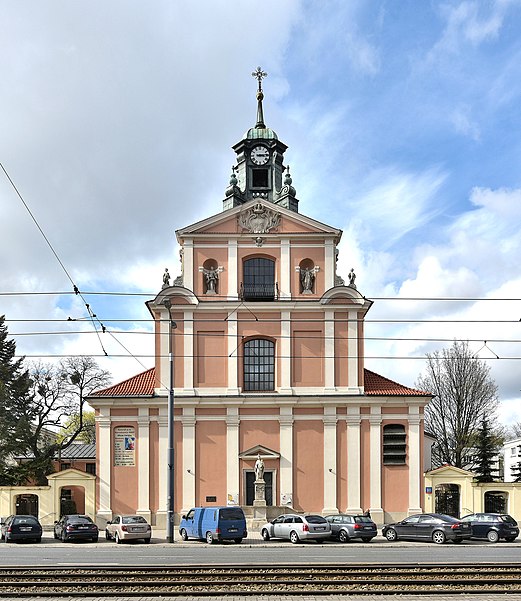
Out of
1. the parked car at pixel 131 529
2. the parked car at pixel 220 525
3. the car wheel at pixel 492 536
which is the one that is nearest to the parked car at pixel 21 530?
the parked car at pixel 131 529

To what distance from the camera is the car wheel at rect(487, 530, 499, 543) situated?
3366 cm

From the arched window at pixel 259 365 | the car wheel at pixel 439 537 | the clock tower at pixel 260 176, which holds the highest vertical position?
the clock tower at pixel 260 176

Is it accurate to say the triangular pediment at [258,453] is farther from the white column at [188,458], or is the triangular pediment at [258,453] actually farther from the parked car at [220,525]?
the parked car at [220,525]

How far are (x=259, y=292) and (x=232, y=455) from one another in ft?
29.6

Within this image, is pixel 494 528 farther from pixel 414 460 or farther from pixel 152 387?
pixel 152 387

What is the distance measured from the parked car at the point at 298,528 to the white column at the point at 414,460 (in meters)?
11.7

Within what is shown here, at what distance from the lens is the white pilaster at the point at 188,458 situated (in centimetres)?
4344

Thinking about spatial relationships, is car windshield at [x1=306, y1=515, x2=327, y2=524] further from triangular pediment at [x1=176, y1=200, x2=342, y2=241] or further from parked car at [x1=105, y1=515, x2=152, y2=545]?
triangular pediment at [x1=176, y1=200, x2=342, y2=241]

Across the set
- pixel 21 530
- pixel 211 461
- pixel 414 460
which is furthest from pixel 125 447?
pixel 414 460

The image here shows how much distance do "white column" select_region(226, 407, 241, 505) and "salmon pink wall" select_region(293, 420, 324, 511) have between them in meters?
3.08

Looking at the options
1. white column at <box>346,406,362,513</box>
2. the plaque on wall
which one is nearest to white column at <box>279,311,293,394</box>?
white column at <box>346,406,362,513</box>

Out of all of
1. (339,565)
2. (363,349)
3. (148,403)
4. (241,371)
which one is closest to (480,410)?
(363,349)

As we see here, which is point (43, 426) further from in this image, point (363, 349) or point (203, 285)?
point (363, 349)

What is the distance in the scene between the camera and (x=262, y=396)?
44.1 meters
